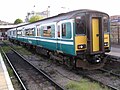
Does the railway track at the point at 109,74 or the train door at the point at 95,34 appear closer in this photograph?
the railway track at the point at 109,74

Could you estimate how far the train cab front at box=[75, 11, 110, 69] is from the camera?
11413mm

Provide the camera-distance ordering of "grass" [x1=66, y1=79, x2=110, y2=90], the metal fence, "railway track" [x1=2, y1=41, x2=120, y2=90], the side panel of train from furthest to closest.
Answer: the metal fence → the side panel of train → "railway track" [x1=2, y1=41, x2=120, y2=90] → "grass" [x1=66, y1=79, x2=110, y2=90]

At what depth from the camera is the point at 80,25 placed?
38.0ft

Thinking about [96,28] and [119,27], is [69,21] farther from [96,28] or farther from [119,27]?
[119,27]

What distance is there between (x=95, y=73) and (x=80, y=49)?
161 cm

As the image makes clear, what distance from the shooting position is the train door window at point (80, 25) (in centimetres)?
1147

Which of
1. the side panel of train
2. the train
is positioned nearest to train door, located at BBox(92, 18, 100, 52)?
the train

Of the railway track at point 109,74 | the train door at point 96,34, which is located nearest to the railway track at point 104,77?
the railway track at point 109,74

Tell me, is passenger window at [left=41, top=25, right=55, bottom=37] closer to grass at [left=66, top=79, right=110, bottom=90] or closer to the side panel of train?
the side panel of train

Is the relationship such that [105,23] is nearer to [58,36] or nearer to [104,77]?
[58,36]

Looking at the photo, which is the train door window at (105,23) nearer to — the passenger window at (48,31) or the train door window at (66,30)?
the train door window at (66,30)

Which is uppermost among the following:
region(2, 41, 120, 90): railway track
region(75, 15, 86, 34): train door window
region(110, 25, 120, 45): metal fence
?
region(75, 15, 86, 34): train door window

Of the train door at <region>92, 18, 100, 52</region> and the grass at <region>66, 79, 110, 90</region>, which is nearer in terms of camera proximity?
the grass at <region>66, 79, 110, 90</region>

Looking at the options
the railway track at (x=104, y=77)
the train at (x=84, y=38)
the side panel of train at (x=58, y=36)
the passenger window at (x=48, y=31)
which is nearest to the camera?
the railway track at (x=104, y=77)
